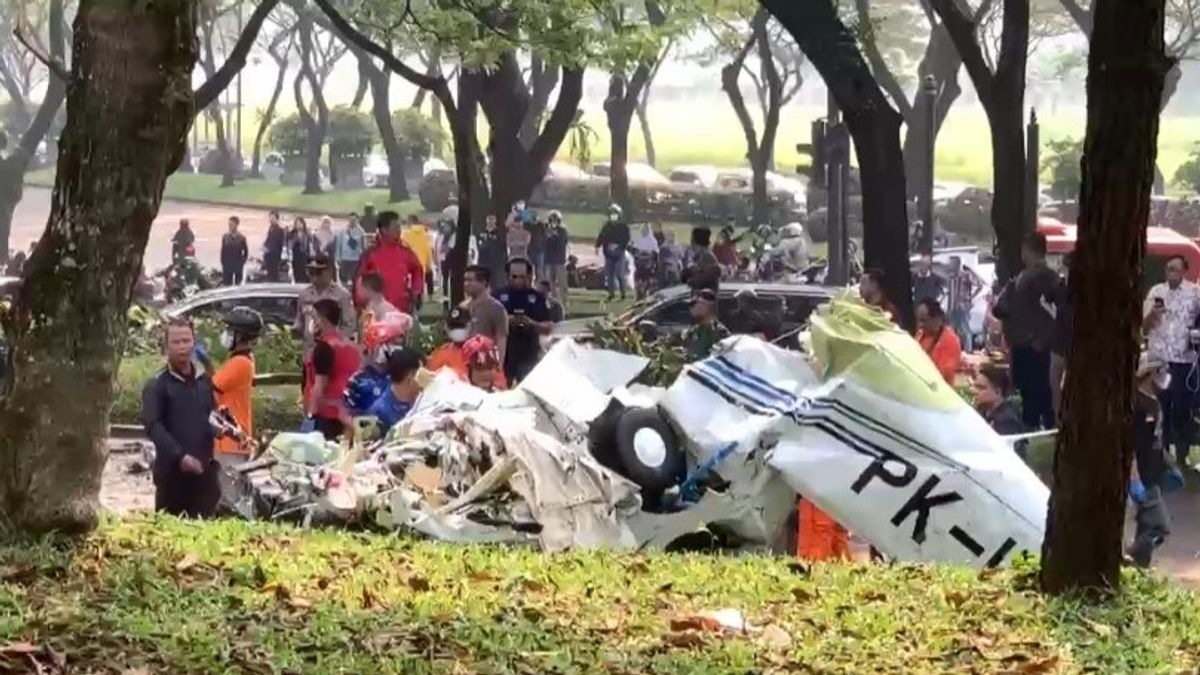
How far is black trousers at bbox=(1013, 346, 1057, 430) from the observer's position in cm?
1456

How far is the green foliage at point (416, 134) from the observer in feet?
182

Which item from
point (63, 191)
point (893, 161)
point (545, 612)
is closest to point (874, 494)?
point (545, 612)

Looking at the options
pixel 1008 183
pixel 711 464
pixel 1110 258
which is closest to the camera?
pixel 1110 258

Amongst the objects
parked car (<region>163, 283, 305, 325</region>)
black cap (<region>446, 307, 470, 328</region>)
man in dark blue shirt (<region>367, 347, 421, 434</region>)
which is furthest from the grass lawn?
parked car (<region>163, 283, 305, 325</region>)

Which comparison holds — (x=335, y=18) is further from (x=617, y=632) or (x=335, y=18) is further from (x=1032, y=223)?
(x=617, y=632)

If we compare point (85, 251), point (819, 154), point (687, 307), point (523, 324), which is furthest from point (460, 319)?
point (819, 154)

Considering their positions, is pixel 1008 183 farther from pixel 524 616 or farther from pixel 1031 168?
pixel 524 616

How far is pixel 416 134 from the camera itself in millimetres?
55719

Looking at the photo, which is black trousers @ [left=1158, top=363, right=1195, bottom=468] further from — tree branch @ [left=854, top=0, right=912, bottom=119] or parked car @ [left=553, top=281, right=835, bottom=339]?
tree branch @ [left=854, top=0, right=912, bottom=119]

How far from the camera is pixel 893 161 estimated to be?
1788cm

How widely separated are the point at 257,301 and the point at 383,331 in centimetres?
863

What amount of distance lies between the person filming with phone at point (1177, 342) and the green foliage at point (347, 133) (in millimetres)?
44607

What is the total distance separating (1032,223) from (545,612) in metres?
15.0

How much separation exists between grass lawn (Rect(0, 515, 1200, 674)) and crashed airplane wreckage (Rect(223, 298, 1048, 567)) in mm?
1677
